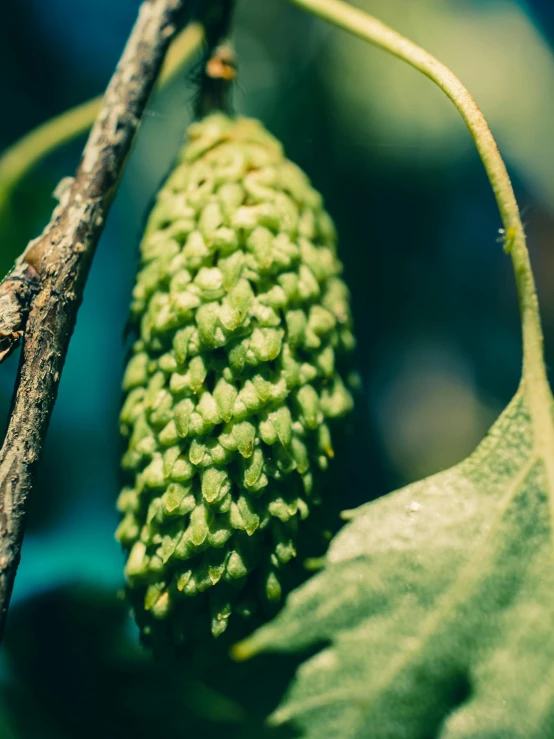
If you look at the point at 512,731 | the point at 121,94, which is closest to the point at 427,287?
the point at 121,94

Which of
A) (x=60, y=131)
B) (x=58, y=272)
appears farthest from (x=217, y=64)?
(x=58, y=272)

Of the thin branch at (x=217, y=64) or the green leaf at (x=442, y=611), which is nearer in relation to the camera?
the green leaf at (x=442, y=611)

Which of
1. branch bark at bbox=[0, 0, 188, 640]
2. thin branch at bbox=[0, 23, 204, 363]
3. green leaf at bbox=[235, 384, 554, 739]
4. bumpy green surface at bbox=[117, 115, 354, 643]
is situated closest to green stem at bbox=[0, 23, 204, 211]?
thin branch at bbox=[0, 23, 204, 363]

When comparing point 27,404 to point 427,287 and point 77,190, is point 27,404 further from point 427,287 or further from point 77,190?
point 427,287

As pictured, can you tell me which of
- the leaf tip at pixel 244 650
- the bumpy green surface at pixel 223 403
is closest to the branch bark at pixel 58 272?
the bumpy green surface at pixel 223 403

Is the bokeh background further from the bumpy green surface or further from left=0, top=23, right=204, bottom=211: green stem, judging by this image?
the bumpy green surface

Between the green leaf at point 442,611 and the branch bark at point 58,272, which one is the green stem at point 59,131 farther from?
the green leaf at point 442,611
